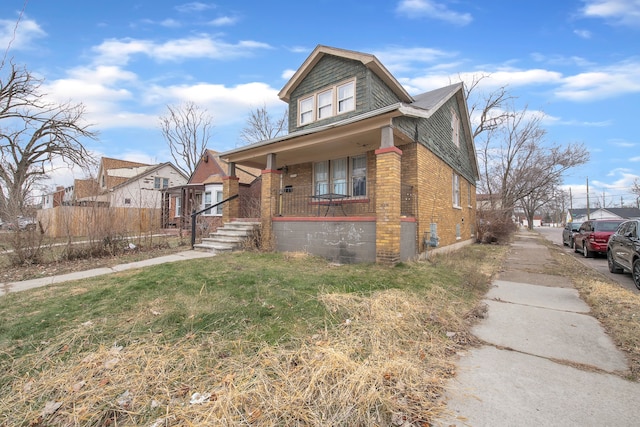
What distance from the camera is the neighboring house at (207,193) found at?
17.2 meters

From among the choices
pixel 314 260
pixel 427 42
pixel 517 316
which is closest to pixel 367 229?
pixel 314 260

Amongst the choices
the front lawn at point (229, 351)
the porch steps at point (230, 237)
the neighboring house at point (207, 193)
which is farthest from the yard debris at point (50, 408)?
the neighboring house at point (207, 193)

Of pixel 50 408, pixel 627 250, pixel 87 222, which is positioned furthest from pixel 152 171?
pixel 627 250

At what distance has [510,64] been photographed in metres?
10.6

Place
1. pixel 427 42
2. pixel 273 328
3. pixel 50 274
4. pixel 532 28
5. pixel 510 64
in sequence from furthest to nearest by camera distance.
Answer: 1. pixel 510 64
2. pixel 427 42
3. pixel 532 28
4. pixel 50 274
5. pixel 273 328

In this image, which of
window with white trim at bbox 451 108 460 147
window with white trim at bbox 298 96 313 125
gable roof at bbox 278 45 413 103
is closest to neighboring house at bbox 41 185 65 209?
window with white trim at bbox 298 96 313 125

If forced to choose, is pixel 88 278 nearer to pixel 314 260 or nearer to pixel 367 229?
pixel 314 260

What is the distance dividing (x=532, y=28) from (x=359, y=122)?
6.46m

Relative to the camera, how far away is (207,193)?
19828mm

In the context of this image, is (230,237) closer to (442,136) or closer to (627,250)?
(442,136)

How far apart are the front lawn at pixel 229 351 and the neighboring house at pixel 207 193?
9193mm

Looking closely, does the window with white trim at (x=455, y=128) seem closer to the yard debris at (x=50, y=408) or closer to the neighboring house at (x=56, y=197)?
the yard debris at (x=50, y=408)

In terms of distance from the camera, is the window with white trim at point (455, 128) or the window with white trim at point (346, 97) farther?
the window with white trim at point (455, 128)

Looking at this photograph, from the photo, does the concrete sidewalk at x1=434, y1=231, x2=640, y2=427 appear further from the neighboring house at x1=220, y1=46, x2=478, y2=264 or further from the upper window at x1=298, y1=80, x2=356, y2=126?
the upper window at x1=298, y1=80, x2=356, y2=126
